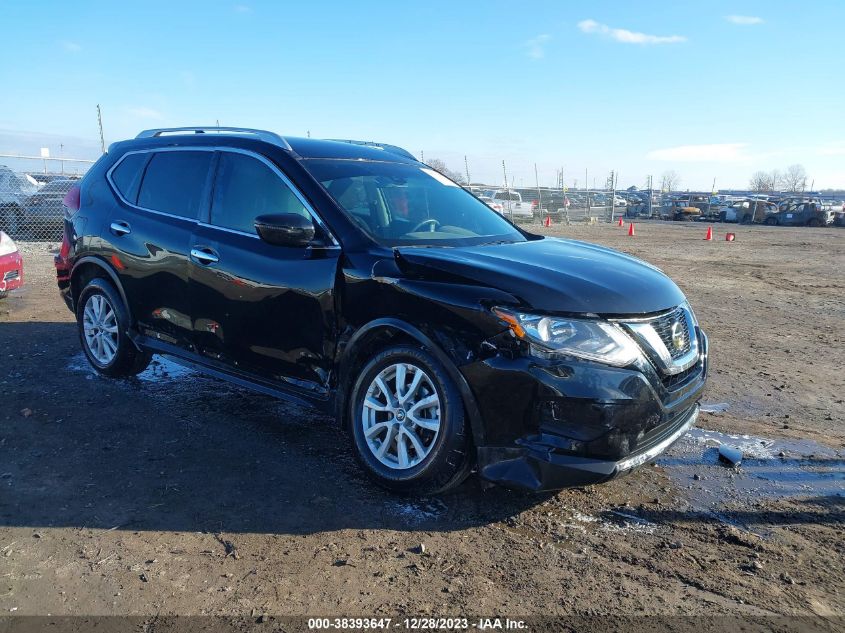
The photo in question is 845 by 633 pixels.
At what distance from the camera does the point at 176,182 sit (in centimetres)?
488

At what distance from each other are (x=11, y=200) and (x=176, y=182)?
1132cm

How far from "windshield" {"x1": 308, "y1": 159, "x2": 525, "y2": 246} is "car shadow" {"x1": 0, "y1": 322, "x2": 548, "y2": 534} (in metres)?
1.48

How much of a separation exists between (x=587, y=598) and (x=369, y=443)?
55.7 inches

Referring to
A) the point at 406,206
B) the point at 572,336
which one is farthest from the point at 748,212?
the point at 572,336

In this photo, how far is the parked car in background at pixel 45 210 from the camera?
1408 cm

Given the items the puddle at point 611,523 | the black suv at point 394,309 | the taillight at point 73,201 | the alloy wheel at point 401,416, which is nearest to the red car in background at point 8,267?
the taillight at point 73,201

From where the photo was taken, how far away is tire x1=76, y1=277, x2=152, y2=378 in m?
5.29

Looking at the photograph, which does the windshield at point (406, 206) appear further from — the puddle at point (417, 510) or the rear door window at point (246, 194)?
the puddle at point (417, 510)

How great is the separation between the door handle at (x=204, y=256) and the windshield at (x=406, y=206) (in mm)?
883

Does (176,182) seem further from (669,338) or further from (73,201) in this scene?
(669,338)

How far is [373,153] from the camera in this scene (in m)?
4.89

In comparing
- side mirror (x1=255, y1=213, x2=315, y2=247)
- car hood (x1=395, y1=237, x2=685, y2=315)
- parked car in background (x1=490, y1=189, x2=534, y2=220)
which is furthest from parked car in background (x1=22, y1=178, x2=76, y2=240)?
parked car in background (x1=490, y1=189, x2=534, y2=220)

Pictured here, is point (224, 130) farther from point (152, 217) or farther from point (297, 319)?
point (297, 319)

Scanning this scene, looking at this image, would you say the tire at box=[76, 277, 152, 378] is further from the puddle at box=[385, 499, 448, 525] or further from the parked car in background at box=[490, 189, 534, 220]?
the parked car in background at box=[490, 189, 534, 220]
